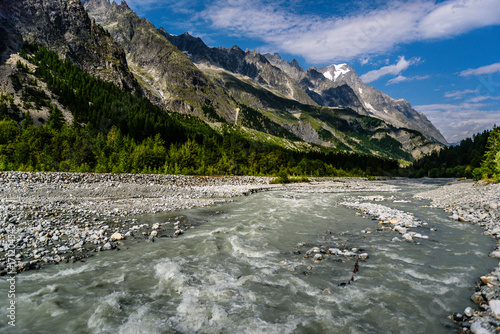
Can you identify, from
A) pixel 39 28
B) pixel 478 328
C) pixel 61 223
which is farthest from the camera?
pixel 39 28

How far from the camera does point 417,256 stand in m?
11.4

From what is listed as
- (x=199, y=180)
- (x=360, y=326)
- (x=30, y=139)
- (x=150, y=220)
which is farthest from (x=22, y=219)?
(x=30, y=139)

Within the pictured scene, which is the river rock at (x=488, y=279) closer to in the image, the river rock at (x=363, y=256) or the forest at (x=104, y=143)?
the river rock at (x=363, y=256)

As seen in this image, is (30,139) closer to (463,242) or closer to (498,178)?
(463,242)

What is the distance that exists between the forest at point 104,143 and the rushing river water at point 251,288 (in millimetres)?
41624

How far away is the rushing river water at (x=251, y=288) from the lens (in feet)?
21.2

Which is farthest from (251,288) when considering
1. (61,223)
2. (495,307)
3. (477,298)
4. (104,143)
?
(104,143)

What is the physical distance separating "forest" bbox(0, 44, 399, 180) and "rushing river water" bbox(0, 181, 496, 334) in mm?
41624

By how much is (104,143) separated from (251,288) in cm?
8008

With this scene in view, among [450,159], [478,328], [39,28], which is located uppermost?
[39,28]

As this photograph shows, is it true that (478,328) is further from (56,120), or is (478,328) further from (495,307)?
(56,120)

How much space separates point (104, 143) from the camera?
72500mm

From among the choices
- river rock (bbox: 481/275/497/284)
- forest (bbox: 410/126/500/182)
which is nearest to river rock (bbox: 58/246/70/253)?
river rock (bbox: 481/275/497/284)

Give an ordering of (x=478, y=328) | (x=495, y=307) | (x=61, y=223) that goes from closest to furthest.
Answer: (x=478, y=328) → (x=495, y=307) → (x=61, y=223)
